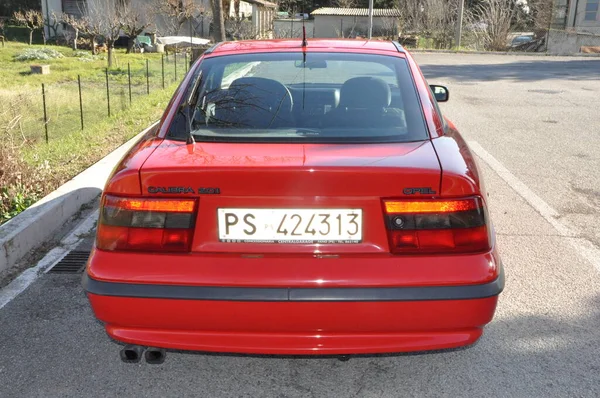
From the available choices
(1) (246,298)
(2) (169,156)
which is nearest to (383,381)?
(1) (246,298)

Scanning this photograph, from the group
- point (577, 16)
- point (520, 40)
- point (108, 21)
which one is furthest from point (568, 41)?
point (108, 21)

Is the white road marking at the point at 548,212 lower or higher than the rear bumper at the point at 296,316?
lower

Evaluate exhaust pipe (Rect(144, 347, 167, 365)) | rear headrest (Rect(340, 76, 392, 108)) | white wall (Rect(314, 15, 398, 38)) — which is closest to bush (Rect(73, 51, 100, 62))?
white wall (Rect(314, 15, 398, 38))

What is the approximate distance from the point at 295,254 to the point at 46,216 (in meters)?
3.22

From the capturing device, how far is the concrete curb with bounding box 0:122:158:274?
4.41 meters

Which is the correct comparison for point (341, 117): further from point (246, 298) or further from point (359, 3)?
point (359, 3)

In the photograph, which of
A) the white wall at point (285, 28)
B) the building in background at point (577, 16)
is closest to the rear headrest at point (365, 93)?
the white wall at point (285, 28)

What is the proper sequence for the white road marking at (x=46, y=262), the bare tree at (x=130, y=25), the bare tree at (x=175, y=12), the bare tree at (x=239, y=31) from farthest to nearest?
the bare tree at (x=175, y=12) < the bare tree at (x=130, y=25) < the bare tree at (x=239, y=31) < the white road marking at (x=46, y=262)

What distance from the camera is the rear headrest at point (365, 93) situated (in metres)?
3.29

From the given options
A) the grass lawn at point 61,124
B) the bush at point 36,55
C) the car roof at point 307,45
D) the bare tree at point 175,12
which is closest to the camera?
the car roof at point 307,45

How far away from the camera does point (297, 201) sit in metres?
2.41

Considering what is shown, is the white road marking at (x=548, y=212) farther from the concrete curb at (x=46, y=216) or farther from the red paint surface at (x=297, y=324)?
the concrete curb at (x=46, y=216)

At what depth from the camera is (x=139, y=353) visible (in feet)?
8.71

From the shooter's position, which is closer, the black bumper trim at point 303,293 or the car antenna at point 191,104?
the black bumper trim at point 303,293
